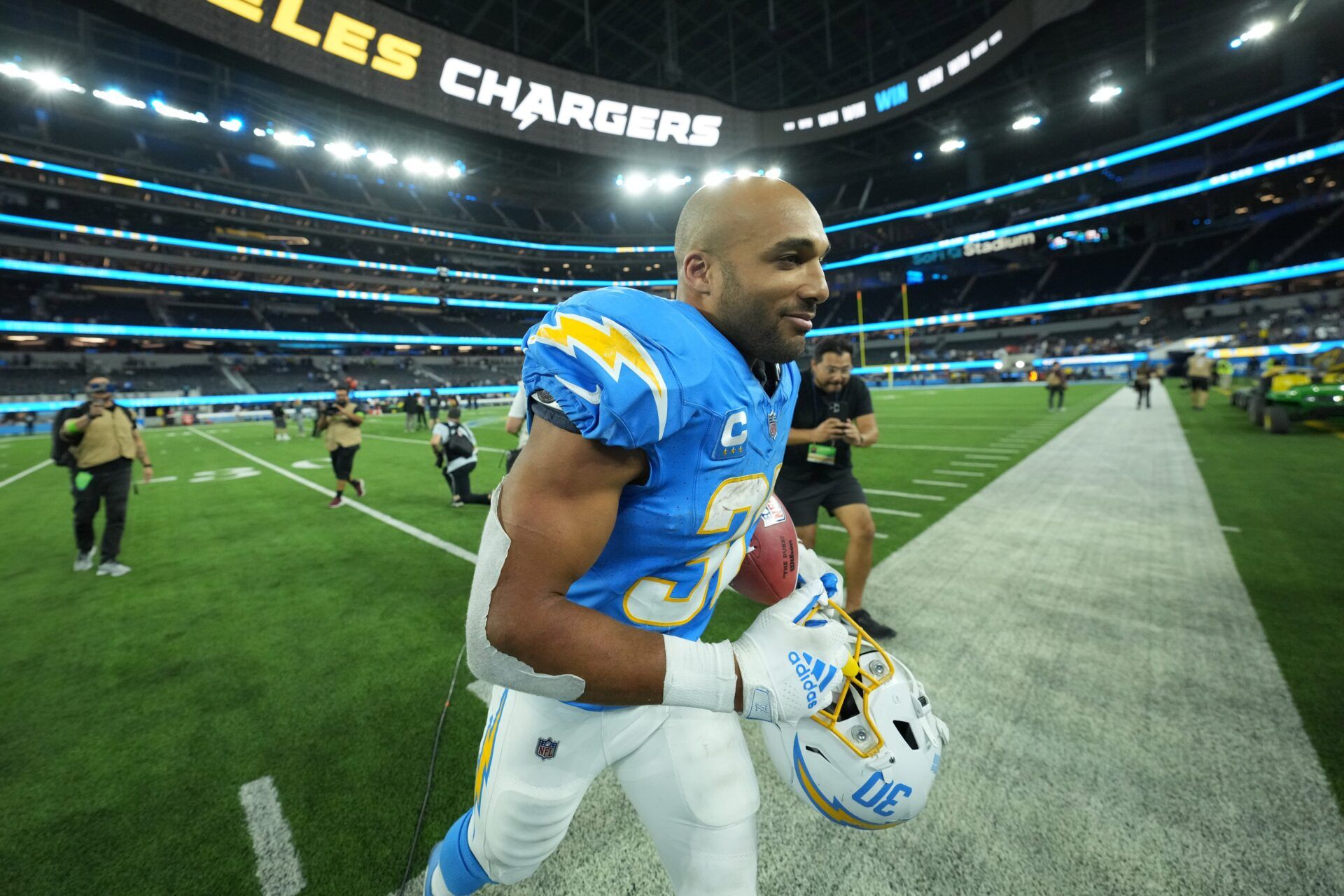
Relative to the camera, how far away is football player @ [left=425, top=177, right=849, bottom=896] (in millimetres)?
956

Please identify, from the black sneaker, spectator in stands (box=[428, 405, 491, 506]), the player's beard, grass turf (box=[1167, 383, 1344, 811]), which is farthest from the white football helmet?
spectator in stands (box=[428, 405, 491, 506])

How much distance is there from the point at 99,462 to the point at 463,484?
3823 mm

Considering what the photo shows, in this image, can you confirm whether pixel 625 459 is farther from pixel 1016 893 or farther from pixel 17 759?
pixel 17 759

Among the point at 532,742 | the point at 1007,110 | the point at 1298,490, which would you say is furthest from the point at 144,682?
the point at 1007,110

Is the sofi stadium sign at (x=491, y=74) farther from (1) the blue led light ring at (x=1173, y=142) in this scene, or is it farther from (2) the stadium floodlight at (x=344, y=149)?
(2) the stadium floodlight at (x=344, y=149)

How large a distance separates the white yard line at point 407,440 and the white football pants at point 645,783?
13479mm

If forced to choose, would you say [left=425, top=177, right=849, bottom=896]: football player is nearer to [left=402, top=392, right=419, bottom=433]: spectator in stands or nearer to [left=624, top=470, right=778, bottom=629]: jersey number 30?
[left=624, top=470, right=778, bottom=629]: jersey number 30

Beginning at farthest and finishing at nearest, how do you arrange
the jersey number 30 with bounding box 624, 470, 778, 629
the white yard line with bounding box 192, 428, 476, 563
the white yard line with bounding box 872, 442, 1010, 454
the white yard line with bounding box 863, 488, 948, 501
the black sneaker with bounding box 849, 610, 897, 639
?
the white yard line with bounding box 872, 442, 1010, 454 < the white yard line with bounding box 863, 488, 948, 501 < the white yard line with bounding box 192, 428, 476, 563 < the black sneaker with bounding box 849, 610, 897, 639 < the jersey number 30 with bounding box 624, 470, 778, 629

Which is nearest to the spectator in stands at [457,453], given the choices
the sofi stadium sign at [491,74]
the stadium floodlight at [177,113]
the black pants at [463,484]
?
the black pants at [463,484]

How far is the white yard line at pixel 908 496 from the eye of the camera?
7.38 metres

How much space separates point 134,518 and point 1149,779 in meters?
11.7

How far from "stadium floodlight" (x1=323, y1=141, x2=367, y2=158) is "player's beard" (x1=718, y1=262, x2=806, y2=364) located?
173ft

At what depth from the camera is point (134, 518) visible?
8.05 m

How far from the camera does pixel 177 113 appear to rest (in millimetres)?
42844
